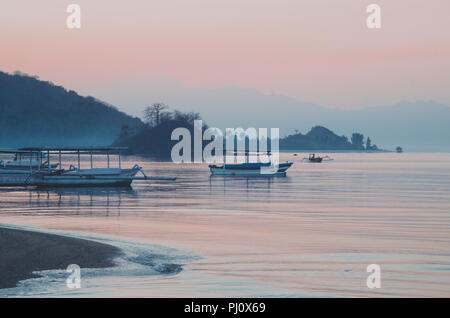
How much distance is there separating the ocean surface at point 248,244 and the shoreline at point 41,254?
533 millimetres

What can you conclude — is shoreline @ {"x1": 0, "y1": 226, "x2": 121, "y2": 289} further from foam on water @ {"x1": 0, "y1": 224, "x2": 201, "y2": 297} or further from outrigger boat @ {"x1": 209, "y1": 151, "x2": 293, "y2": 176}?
outrigger boat @ {"x1": 209, "y1": 151, "x2": 293, "y2": 176}

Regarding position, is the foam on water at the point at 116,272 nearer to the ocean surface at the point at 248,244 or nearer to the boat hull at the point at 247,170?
the ocean surface at the point at 248,244

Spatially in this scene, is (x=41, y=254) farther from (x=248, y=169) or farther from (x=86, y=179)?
(x=248, y=169)

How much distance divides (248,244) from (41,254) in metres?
8.02

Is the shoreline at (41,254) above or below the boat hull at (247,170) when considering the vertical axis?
below

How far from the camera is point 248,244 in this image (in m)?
22.7

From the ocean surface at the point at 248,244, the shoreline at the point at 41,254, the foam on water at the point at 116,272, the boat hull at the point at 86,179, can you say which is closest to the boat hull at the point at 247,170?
the boat hull at the point at 86,179

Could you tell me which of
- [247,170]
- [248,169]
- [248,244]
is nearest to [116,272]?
[248,244]

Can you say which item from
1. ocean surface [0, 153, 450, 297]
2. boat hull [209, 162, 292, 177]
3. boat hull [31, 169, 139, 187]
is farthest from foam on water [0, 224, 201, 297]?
boat hull [209, 162, 292, 177]

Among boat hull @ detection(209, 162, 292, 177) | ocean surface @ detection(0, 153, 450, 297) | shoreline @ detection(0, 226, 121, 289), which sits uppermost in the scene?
boat hull @ detection(209, 162, 292, 177)

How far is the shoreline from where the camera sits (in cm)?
1577

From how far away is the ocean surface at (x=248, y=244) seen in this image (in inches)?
604

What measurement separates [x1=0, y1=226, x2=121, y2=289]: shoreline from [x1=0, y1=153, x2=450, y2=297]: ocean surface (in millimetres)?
533
